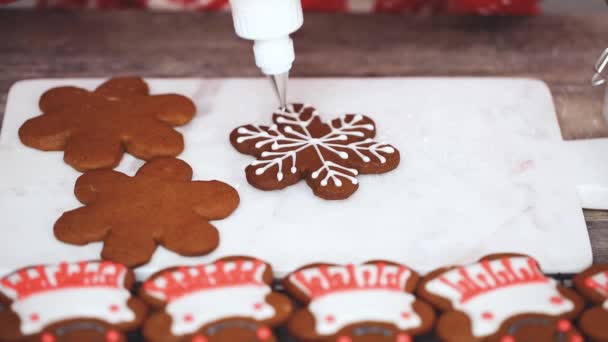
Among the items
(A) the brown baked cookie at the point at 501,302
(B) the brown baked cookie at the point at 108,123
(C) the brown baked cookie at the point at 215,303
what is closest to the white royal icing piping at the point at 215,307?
(C) the brown baked cookie at the point at 215,303

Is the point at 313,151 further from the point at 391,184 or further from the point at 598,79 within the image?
the point at 598,79

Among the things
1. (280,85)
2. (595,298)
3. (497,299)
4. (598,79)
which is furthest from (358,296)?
(598,79)

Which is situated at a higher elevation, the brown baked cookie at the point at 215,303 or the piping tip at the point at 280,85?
the piping tip at the point at 280,85

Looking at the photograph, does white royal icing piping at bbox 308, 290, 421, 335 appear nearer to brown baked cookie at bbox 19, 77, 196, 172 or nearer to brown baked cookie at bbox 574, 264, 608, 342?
brown baked cookie at bbox 574, 264, 608, 342

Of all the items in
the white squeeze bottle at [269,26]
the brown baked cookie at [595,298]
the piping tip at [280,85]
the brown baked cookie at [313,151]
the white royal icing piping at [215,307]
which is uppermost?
the white squeeze bottle at [269,26]

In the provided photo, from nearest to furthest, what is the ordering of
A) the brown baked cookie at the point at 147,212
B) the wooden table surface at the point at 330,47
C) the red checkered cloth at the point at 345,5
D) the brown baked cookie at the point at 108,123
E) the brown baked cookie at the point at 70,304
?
1. the brown baked cookie at the point at 70,304
2. the brown baked cookie at the point at 147,212
3. the brown baked cookie at the point at 108,123
4. the wooden table surface at the point at 330,47
5. the red checkered cloth at the point at 345,5

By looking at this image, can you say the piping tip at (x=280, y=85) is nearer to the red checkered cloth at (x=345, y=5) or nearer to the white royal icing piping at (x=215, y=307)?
the white royal icing piping at (x=215, y=307)
